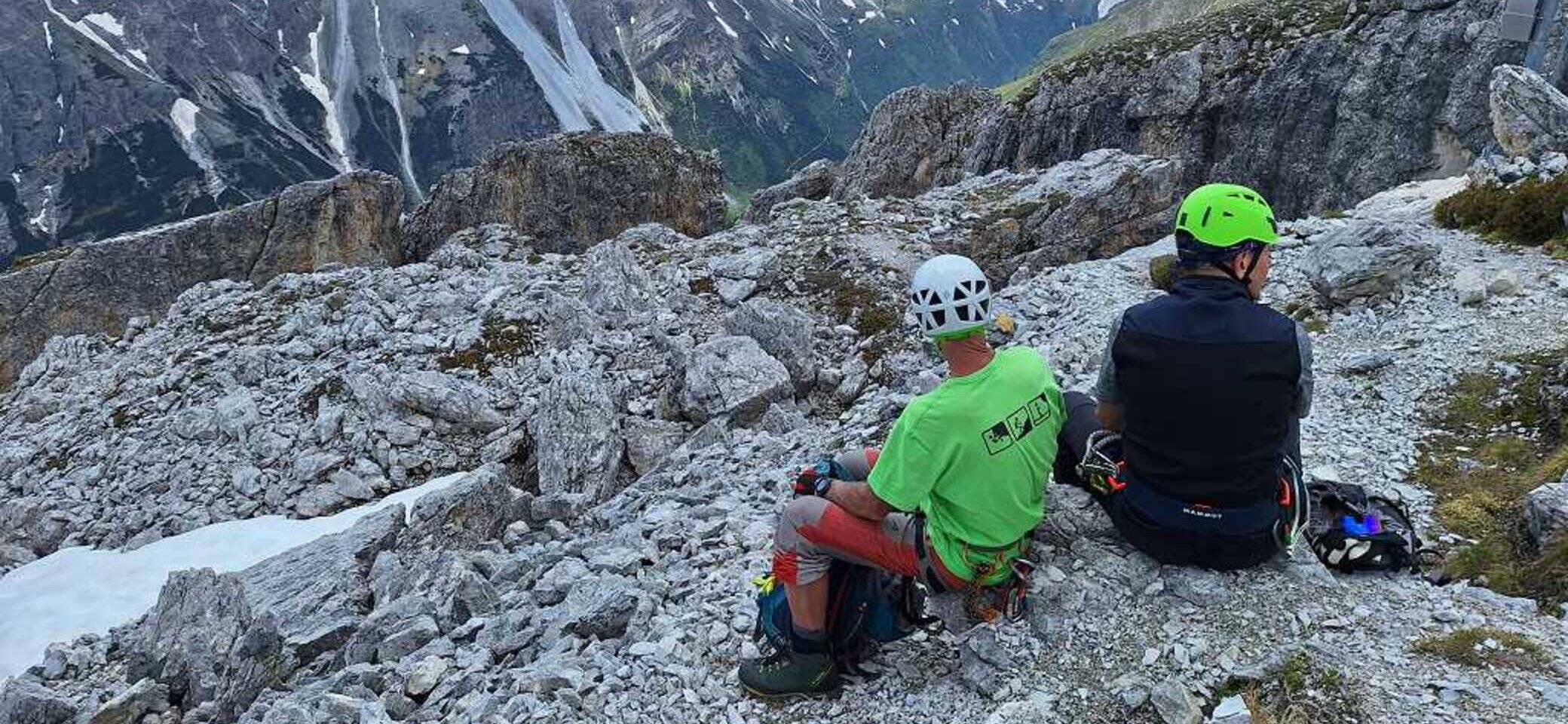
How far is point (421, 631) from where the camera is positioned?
9.89m

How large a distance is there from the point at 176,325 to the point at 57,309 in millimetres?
26535

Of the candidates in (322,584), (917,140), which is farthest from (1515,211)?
(917,140)

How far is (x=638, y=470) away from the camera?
19.3 meters

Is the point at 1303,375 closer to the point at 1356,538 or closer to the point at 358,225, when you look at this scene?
the point at 1356,538

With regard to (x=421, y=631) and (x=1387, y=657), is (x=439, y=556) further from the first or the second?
(x=1387, y=657)

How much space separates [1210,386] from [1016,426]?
4.45 ft

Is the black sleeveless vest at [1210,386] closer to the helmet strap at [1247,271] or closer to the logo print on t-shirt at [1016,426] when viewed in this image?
the helmet strap at [1247,271]

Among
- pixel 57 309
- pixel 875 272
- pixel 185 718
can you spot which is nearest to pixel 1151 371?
pixel 185 718

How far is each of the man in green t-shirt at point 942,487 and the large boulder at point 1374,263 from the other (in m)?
12.1

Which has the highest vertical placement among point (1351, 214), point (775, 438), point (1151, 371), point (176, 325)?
point (176, 325)

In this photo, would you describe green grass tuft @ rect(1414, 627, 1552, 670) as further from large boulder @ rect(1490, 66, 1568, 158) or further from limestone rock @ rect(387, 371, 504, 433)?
large boulder @ rect(1490, 66, 1568, 158)

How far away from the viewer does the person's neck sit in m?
6.35

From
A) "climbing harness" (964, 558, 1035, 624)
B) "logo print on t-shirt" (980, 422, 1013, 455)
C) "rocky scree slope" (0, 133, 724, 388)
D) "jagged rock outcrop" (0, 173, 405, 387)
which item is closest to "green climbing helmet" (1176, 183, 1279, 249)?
"logo print on t-shirt" (980, 422, 1013, 455)

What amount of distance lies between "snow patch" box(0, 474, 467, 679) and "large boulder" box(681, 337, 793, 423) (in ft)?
20.1
